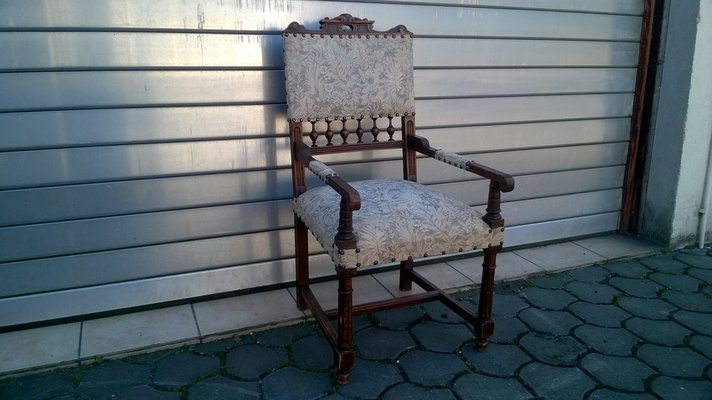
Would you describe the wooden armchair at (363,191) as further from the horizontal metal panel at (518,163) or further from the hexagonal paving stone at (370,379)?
the horizontal metal panel at (518,163)

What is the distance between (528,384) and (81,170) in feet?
6.62

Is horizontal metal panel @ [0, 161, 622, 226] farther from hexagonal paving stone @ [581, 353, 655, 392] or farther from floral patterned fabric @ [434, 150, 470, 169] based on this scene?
hexagonal paving stone @ [581, 353, 655, 392]

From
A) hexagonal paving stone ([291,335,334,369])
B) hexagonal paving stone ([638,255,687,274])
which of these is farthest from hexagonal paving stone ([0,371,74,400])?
hexagonal paving stone ([638,255,687,274])

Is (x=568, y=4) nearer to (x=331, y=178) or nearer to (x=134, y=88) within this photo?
(x=331, y=178)

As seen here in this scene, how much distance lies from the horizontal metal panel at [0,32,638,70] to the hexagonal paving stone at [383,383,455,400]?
1.51m

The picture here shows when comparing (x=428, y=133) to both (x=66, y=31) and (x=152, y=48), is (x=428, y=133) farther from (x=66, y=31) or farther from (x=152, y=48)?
(x=66, y=31)

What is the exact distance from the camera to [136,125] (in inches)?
90.9

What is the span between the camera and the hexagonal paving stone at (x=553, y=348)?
2.14 m

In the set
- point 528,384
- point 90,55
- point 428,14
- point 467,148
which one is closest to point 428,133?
point 467,148

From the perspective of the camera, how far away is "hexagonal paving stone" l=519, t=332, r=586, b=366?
7.02 ft

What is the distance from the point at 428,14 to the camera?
2711 millimetres

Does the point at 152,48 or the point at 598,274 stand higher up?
the point at 152,48

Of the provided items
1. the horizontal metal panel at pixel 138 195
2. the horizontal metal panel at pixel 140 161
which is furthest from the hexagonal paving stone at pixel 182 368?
the horizontal metal panel at pixel 140 161

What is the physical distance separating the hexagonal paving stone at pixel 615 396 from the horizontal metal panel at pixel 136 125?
5.64 ft
